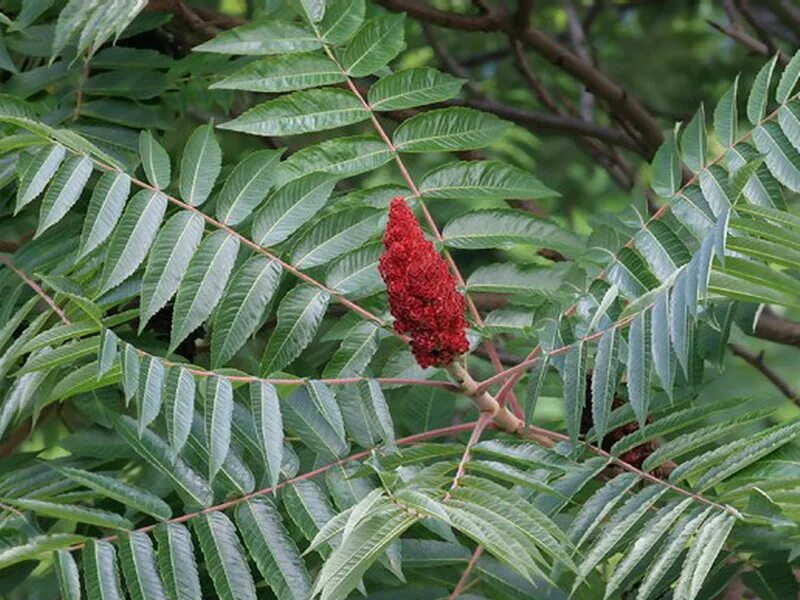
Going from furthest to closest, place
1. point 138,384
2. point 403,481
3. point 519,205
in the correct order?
point 519,205 < point 138,384 < point 403,481

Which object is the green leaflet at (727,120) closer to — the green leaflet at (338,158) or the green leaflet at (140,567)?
the green leaflet at (338,158)

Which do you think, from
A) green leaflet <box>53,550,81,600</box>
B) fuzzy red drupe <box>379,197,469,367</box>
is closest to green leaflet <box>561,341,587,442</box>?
fuzzy red drupe <box>379,197,469,367</box>

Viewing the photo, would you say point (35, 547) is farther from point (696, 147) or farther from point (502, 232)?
point (696, 147)

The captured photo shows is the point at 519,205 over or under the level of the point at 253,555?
over

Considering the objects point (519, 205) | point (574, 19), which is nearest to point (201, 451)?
point (519, 205)

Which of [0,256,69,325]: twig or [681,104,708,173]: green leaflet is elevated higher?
[681,104,708,173]: green leaflet

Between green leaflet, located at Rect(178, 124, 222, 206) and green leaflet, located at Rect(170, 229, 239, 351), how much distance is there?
0.08 meters

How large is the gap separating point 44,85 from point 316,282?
938 millimetres

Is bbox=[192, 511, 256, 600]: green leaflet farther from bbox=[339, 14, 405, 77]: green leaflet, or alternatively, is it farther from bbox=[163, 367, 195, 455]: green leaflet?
bbox=[339, 14, 405, 77]: green leaflet

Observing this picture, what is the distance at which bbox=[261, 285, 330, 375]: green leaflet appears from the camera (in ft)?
6.92

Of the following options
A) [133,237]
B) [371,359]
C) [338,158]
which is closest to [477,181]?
[338,158]

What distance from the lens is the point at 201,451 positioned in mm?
1995

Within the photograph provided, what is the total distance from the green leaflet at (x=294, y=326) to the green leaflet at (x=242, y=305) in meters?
0.03

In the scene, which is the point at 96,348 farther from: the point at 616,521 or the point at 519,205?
the point at 519,205
